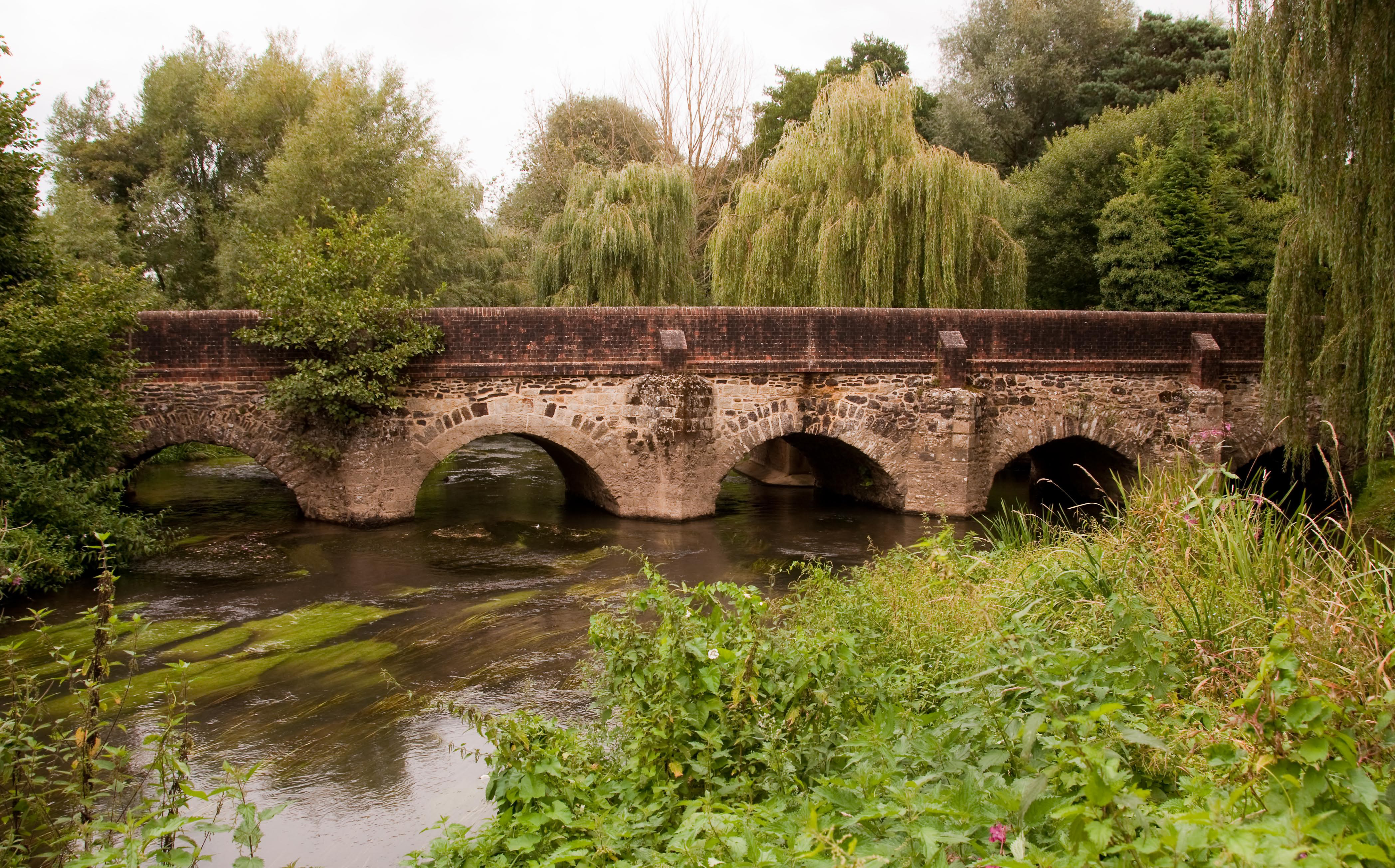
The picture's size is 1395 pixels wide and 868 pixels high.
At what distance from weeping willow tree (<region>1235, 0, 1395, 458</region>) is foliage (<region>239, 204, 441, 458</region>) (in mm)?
9997

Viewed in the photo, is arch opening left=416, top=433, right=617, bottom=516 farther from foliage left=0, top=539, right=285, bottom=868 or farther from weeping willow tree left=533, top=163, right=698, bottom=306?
foliage left=0, top=539, right=285, bottom=868

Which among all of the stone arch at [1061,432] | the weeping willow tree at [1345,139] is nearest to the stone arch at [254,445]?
the stone arch at [1061,432]

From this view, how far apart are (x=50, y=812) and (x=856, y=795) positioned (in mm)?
4746

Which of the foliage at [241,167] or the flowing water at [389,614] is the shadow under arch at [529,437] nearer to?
the flowing water at [389,614]

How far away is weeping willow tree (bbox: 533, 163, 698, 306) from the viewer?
19.5 metres

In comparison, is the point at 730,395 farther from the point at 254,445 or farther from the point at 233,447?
the point at 233,447

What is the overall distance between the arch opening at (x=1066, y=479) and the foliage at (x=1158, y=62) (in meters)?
13.6

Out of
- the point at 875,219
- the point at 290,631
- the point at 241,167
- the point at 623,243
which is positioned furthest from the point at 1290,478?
the point at 241,167

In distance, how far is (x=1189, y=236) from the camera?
770 inches

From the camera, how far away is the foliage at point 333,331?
12141mm

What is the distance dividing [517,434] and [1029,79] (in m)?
23.1

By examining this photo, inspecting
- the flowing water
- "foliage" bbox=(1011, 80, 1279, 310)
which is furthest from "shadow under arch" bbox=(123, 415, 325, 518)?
"foliage" bbox=(1011, 80, 1279, 310)

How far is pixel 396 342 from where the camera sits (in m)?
12.7

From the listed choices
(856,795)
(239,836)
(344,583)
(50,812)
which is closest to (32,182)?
(344,583)
